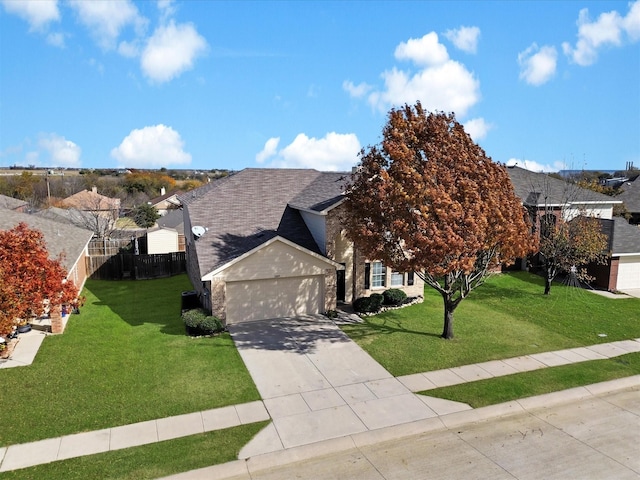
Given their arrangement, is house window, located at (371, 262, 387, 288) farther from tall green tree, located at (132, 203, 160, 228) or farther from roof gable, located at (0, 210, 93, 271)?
tall green tree, located at (132, 203, 160, 228)

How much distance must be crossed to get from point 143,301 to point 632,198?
46.4 meters

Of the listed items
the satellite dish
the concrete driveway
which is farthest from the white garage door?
the satellite dish

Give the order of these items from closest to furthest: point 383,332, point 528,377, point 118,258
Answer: point 528,377 → point 383,332 → point 118,258

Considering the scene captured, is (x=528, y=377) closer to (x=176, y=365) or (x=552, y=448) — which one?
(x=552, y=448)

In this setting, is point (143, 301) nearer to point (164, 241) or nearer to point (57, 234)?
point (57, 234)

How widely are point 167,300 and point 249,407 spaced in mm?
12630

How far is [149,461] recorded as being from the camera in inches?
408

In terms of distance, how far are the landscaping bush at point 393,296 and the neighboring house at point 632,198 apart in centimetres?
3081

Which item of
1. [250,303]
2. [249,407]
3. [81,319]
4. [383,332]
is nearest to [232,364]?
[249,407]

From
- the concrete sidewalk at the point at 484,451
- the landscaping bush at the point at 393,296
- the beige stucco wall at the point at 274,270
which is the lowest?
the concrete sidewalk at the point at 484,451

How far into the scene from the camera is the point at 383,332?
62.8 feet

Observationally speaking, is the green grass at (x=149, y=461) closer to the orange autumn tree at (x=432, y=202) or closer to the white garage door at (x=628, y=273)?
the orange autumn tree at (x=432, y=202)

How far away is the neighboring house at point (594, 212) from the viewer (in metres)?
26.7

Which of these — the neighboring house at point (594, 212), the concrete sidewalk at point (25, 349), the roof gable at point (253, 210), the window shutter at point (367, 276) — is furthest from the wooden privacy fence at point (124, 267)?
the neighboring house at point (594, 212)
